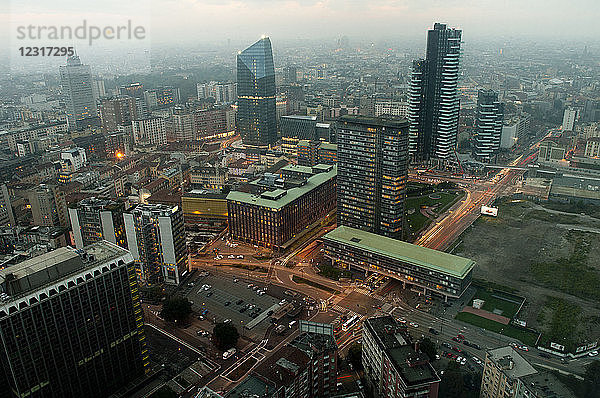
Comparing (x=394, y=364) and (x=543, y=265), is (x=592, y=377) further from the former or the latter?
(x=543, y=265)

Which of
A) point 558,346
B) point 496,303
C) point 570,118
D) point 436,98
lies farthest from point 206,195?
point 570,118

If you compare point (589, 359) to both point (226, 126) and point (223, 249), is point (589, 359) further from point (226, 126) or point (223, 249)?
point (226, 126)

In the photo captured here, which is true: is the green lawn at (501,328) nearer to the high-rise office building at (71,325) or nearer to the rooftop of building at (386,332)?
the rooftop of building at (386,332)

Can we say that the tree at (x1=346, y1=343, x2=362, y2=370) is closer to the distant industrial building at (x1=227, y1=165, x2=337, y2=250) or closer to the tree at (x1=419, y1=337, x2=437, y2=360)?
the tree at (x1=419, y1=337, x2=437, y2=360)

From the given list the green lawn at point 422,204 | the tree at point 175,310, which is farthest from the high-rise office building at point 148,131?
the tree at point 175,310

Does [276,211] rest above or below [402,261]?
above

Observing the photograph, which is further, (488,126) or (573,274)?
(488,126)
